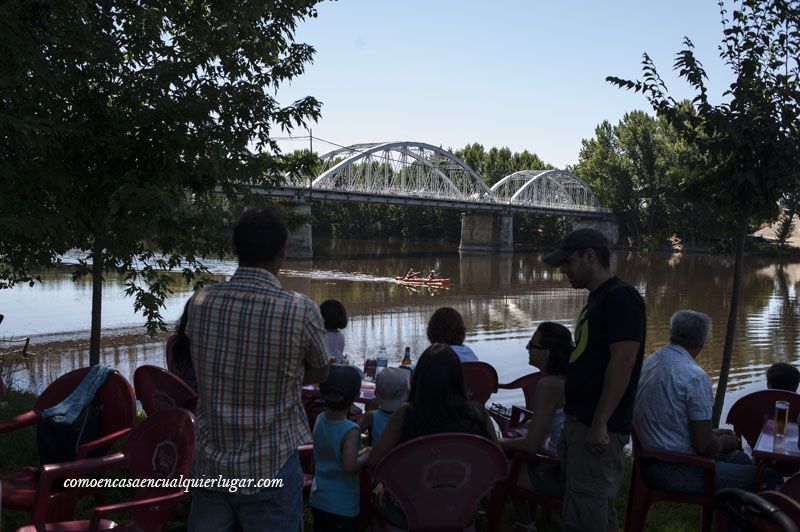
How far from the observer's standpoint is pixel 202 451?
106 inches

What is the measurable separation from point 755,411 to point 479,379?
6.08 feet

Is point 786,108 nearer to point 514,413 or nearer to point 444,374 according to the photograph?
point 514,413

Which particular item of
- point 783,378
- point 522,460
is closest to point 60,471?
point 522,460

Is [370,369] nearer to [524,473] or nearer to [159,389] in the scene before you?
[159,389]

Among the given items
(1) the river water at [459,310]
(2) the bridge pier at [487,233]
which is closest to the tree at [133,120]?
(1) the river water at [459,310]

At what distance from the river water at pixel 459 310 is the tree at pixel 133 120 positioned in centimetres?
613

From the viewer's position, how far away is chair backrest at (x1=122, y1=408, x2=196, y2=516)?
3070 millimetres

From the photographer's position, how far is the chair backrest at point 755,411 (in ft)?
15.7

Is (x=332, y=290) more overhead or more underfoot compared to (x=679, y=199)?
more underfoot

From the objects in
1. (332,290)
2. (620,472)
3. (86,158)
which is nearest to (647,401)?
(620,472)

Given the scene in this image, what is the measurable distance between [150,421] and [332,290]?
31.4m

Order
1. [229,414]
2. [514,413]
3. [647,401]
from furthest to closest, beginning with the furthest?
[514,413], [647,401], [229,414]

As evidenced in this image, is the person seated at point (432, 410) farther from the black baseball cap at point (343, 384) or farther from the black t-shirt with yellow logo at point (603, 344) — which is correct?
the black t-shirt with yellow logo at point (603, 344)

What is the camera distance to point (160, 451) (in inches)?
127
